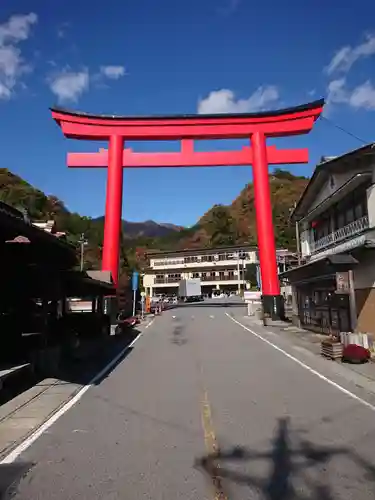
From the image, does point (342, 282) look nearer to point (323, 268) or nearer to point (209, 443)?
point (323, 268)

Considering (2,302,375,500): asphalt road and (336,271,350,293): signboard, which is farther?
(336,271,350,293): signboard

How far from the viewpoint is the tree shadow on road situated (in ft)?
14.6

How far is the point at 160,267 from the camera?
103062 millimetres

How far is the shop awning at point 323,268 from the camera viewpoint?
1582 centimetres

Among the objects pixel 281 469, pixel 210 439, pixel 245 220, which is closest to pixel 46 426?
pixel 210 439

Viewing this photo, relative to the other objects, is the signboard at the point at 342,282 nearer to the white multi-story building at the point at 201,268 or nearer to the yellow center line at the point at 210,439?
the yellow center line at the point at 210,439

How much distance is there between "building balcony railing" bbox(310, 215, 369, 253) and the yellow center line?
9847mm

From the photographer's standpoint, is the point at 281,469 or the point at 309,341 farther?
the point at 309,341

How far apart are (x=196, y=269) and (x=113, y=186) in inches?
2750

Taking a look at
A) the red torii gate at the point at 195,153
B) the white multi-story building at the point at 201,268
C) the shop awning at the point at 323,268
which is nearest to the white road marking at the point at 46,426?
the shop awning at the point at 323,268

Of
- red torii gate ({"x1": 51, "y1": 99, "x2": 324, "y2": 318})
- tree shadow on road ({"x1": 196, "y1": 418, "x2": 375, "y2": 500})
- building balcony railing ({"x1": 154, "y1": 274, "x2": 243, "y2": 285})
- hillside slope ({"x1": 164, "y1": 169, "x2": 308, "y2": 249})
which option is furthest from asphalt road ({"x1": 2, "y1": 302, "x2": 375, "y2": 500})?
building balcony railing ({"x1": 154, "y1": 274, "x2": 243, "y2": 285})

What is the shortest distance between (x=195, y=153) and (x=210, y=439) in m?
26.0

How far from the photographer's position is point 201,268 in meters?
99.2

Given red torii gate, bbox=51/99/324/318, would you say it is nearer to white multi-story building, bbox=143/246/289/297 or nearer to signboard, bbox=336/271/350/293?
signboard, bbox=336/271/350/293
